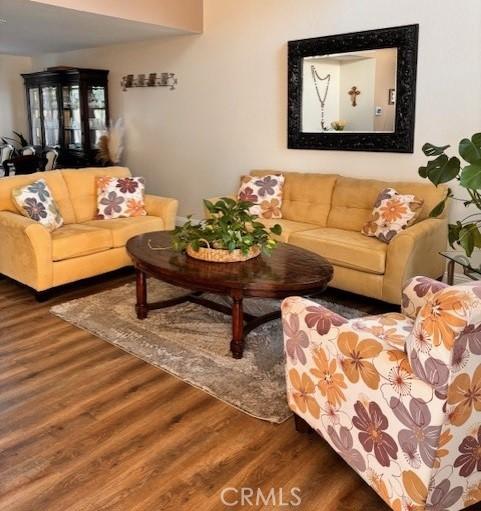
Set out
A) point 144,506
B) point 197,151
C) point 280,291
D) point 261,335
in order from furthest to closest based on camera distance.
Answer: point 197,151 → point 261,335 → point 280,291 → point 144,506

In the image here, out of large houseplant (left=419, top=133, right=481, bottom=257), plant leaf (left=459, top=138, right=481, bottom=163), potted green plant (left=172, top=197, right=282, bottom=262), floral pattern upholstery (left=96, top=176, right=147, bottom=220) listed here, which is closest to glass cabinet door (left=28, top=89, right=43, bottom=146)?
floral pattern upholstery (left=96, top=176, right=147, bottom=220)

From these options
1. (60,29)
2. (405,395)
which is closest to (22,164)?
(60,29)

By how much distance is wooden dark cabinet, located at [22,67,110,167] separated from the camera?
258 inches

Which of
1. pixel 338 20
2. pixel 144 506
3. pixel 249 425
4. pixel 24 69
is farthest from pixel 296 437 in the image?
pixel 24 69

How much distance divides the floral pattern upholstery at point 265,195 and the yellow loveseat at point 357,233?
0.07 m

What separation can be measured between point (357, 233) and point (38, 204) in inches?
100

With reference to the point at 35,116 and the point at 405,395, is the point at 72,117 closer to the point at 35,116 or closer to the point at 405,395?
the point at 35,116

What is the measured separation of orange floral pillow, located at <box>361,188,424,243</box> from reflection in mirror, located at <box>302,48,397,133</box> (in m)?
0.74

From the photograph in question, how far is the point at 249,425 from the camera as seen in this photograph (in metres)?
2.29

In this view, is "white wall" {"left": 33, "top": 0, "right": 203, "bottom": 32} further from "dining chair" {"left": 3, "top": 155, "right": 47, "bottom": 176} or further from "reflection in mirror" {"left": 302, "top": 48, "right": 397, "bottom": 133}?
"dining chair" {"left": 3, "top": 155, "right": 47, "bottom": 176}

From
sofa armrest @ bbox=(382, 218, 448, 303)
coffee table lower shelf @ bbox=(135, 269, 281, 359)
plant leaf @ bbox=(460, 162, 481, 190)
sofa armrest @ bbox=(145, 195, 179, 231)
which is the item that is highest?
plant leaf @ bbox=(460, 162, 481, 190)

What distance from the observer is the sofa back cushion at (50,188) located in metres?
4.05

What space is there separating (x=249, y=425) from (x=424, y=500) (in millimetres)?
921

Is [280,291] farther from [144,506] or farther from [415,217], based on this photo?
[415,217]
